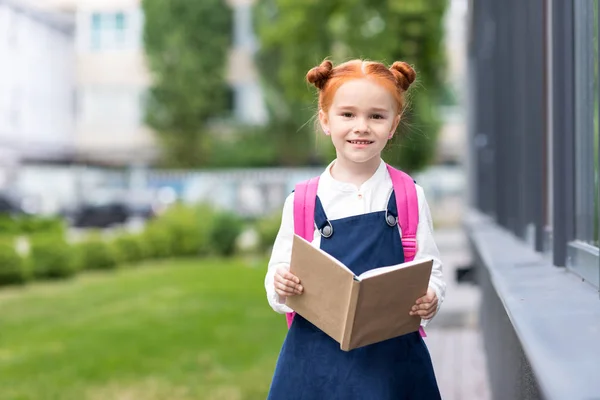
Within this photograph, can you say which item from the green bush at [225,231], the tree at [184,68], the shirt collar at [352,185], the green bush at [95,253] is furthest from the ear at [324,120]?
the tree at [184,68]

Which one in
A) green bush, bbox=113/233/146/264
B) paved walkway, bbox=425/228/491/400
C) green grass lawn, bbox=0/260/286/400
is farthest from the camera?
green bush, bbox=113/233/146/264

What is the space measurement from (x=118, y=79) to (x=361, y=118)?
36.3 m

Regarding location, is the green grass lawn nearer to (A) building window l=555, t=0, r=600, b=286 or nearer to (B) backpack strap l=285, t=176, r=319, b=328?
(A) building window l=555, t=0, r=600, b=286

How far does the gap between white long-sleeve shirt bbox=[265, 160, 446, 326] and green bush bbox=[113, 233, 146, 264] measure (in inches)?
649

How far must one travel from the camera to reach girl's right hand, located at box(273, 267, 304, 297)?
2.37 m

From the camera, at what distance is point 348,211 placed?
2.48 m

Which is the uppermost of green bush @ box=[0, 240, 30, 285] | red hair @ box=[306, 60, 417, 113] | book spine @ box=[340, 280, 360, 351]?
red hair @ box=[306, 60, 417, 113]

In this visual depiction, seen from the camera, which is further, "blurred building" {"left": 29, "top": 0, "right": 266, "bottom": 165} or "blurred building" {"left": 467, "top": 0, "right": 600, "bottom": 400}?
"blurred building" {"left": 29, "top": 0, "right": 266, "bottom": 165}

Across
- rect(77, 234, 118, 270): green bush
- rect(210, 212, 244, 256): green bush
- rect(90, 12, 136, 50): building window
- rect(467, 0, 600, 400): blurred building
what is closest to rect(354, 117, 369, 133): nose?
rect(467, 0, 600, 400): blurred building

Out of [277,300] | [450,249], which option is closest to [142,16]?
[450,249]

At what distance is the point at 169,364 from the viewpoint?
8.27 meters

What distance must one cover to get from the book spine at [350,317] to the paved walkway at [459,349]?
12.6 ft

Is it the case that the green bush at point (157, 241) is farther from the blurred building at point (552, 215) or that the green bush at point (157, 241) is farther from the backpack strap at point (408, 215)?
the backpack strap at point (408, 215)

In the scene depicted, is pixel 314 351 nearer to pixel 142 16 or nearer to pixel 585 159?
pixel 585 159
